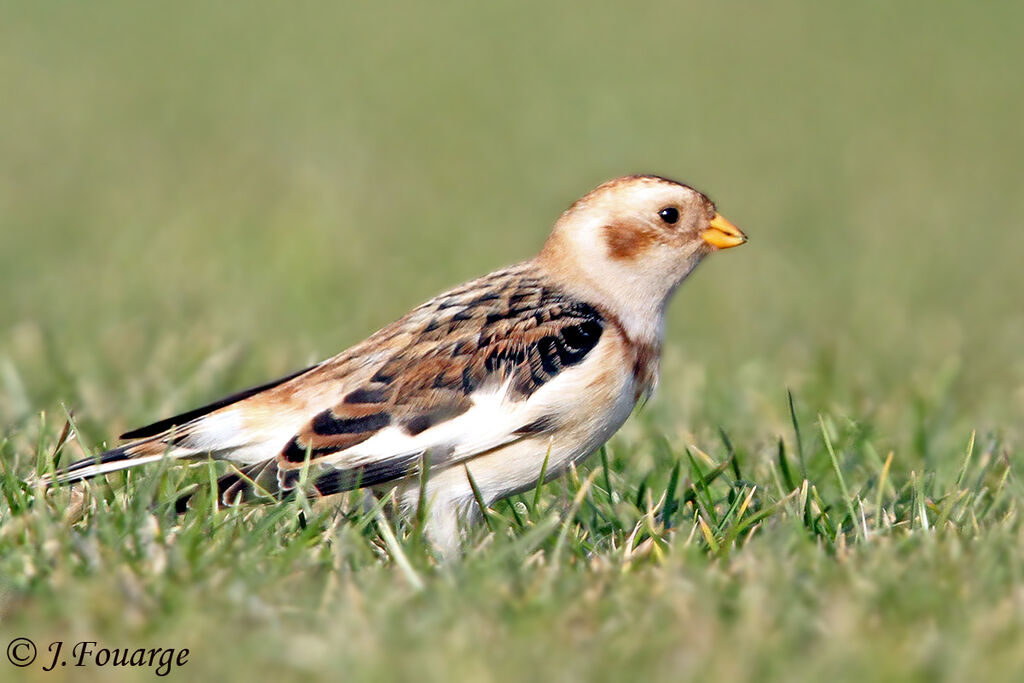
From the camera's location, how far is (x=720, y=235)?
498 centimetres

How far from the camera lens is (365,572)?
3.67 m

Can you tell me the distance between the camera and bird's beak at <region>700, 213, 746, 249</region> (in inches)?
196

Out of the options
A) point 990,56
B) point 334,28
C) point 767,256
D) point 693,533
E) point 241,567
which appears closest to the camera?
point 241,567

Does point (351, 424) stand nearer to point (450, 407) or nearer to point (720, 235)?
point (450, 407)

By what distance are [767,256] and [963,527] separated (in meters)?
6.51

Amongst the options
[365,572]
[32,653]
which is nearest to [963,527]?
[365,572]

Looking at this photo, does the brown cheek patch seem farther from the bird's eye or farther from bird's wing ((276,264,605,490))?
bird's wing ((276,264,605,490))

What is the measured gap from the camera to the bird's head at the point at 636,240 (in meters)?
4.80

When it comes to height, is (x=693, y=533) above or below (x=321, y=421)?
below

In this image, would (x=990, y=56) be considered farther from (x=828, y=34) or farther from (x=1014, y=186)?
(x=1014, y=186)

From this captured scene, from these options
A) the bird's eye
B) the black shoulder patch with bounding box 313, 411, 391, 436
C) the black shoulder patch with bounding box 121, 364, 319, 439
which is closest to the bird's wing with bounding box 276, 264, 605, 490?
the black shoulder patch with bounding box 313, 411, 391, 436

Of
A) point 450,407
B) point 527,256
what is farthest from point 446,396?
point 527,256

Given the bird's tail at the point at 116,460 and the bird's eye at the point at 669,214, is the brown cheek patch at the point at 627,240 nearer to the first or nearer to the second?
the bird's eye at the point at 669,214

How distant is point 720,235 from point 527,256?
509 cm
